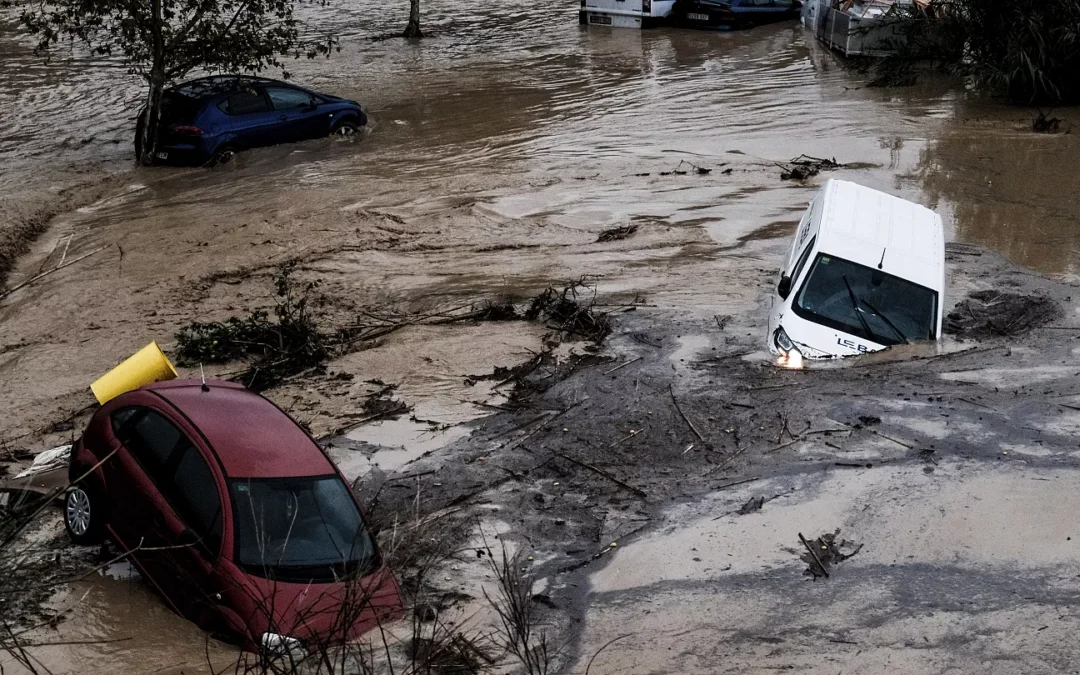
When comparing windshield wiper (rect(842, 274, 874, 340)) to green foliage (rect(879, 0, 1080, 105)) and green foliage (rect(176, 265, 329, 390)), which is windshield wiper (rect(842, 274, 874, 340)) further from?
green foliage (rect(879, 0, 1080, 105))

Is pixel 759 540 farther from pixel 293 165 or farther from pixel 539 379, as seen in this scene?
pixel 293 165

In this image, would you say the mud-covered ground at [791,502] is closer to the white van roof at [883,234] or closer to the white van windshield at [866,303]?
the white van windshield at [866,303]

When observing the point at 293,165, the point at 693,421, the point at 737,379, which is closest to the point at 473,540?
the point at 693,421

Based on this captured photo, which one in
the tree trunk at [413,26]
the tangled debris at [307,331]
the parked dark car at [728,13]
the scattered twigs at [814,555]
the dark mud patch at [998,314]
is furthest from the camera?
the parked dark car at [728,13]

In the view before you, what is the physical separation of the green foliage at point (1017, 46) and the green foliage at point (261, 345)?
14936 millimetres

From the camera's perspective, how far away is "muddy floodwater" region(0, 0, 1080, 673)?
7.12 metres

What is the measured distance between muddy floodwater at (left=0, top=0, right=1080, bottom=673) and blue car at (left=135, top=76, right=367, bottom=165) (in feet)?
1.54

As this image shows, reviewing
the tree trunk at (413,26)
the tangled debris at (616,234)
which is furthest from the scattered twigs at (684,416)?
the tree trunk at (413,26)

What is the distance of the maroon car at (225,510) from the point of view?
6383mm

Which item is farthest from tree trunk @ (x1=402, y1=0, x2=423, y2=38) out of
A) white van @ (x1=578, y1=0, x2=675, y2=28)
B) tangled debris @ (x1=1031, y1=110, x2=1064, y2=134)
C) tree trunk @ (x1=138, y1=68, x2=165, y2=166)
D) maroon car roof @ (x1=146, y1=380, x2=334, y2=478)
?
maroon car roof @ (x1=146, y1=380, x2=334, y2=478)

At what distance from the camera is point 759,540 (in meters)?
7.64

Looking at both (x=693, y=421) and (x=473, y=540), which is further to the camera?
(x=693, y=421)

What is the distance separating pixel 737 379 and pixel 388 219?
21.5ft

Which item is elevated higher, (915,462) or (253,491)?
(253,491)
